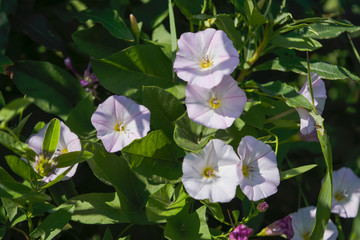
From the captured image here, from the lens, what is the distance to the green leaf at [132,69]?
986 mm

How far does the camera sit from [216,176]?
911mm

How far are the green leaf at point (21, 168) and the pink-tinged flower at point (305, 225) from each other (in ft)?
2.14

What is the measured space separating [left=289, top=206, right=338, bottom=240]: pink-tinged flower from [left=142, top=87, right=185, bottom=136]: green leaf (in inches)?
16.1

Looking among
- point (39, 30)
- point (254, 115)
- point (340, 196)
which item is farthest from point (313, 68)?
point (39, 30)

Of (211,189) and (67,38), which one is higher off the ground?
(67,38)

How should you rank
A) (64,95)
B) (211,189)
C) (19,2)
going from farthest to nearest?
1. (19,2)
2. (64,95)
3. (211,189)

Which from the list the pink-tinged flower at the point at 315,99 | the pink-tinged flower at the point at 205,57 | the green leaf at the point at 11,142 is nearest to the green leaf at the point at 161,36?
the pink-tinged flower at the point at 205,57

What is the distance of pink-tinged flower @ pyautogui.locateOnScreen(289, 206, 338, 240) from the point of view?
1.07 metres

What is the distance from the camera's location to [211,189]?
2.88ft

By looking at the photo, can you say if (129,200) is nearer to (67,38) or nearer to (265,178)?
(265,178)

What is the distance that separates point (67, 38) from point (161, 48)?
364mm

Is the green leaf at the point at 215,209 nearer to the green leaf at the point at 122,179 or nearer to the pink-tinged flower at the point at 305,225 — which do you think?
the green leaf at the point at 122,179

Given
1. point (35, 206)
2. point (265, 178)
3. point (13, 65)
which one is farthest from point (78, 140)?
point (265, 178)

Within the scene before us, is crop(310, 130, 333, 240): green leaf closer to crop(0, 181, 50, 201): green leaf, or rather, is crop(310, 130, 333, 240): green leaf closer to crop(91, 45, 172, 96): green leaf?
crop(91, 45, 172, 96): green leaf
